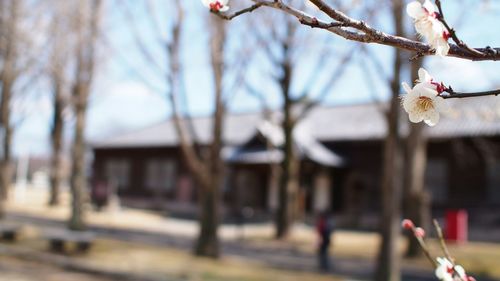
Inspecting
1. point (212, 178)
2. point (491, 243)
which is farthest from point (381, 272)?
point (491, 243)

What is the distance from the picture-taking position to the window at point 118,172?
36.1 m

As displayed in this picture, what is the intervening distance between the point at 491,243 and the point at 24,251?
13.9 m

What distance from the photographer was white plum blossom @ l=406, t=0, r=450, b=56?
1666mm

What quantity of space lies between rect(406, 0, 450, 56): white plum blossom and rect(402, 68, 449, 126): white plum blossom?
191 mm

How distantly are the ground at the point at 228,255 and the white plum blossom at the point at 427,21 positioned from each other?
27.3 feet

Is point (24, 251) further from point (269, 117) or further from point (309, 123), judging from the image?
point (309, 123)

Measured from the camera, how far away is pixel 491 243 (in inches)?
690

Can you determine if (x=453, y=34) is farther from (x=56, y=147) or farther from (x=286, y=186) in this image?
(x=56, y=147)

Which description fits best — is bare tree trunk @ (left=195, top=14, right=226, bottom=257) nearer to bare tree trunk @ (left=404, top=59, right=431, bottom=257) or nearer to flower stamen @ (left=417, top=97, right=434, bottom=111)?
bare tree trunk @ (left=404, top=59, right=431, bottom=257)

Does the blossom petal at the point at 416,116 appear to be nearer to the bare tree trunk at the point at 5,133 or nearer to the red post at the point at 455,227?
the red post at the point at 455,227

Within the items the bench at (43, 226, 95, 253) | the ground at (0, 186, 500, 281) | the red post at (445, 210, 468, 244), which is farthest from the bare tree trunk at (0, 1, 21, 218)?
the red post at (445, 210, 468, 244)

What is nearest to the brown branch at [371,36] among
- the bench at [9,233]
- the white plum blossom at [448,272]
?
the white plum blossom at [448,272]

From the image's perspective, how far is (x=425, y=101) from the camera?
6.28ft

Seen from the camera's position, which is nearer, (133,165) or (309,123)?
(309,123)
